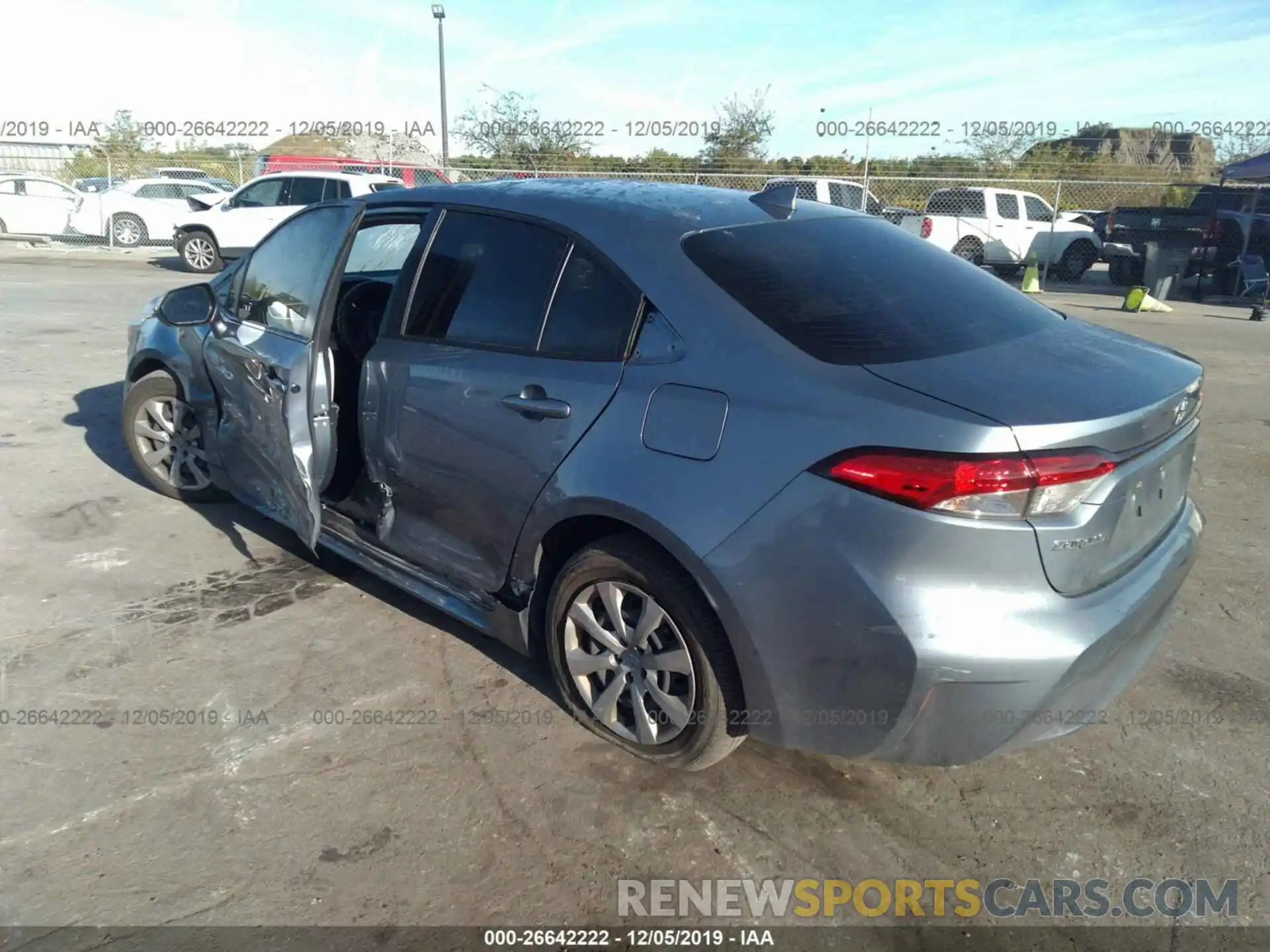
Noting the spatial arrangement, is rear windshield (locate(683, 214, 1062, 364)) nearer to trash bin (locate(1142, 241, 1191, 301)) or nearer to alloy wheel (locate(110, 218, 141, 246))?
trash bin (locate(1142, 241, 1191, 301))

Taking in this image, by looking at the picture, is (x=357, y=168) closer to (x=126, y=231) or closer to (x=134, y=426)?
(x=126, y=231)

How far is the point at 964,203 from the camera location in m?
18.2

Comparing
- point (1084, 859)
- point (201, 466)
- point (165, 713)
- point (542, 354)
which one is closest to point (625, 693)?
point (542, 354)

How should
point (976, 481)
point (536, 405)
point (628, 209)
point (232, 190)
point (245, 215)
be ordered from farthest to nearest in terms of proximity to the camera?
point (232, 190)
point (245, 215)
point (628, 209)
point (536, 405)
point (976, 481)

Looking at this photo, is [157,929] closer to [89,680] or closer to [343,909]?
[343,909]

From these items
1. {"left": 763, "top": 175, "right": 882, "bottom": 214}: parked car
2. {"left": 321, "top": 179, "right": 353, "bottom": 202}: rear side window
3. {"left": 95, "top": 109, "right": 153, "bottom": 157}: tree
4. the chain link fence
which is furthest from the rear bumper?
{"left": 95, "top": 109, "right": 153, "bottom": 157}: tree

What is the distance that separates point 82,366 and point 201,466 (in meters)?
4.40

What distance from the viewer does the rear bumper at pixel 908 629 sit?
223 cm

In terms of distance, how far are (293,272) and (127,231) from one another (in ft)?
61.5

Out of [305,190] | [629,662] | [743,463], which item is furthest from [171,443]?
[305,190]

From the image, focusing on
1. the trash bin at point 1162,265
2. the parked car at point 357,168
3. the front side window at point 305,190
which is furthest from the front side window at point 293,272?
the trash bin at point 1162,265

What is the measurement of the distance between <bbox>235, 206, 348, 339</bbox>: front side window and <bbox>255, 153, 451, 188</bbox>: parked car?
13.3m

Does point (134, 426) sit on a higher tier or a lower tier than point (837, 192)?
lower

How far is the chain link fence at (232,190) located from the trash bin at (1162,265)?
1.21 m
